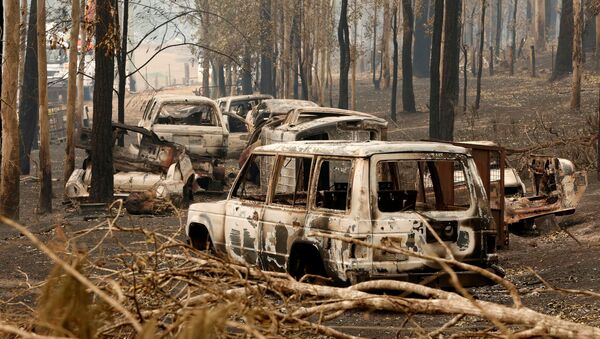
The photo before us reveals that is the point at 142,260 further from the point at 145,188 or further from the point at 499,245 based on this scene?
the point at 145,188

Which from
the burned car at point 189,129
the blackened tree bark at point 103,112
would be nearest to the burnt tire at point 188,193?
the blackened tree bark at point 103,112

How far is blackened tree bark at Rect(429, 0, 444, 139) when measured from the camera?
32938 mm

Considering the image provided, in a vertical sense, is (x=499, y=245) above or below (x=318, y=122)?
below

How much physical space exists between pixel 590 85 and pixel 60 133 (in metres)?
22.9

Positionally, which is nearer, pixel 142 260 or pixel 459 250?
pixel 142 260

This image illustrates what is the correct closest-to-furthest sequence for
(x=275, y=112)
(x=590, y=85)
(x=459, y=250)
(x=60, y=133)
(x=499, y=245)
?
(x=459, y=250) < (x=499, y=245) < (x=275, y=112) < (x=590, y=85) < (x=60, y=133)

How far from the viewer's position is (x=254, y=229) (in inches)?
469

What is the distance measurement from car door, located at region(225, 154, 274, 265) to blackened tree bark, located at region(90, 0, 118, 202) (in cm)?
1021

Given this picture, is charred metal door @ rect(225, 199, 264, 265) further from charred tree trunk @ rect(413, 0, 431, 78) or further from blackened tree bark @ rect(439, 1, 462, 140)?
charred tree trunk @ rect(413, 0, 431, 78)

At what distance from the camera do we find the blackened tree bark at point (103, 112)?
22.5 m

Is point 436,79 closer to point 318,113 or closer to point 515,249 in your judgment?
point 318,113

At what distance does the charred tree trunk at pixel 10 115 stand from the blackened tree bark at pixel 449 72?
12.9m

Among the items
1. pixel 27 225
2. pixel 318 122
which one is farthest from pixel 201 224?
pixel 27 225

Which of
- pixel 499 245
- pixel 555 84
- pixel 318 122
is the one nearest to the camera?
pixel 499 245
